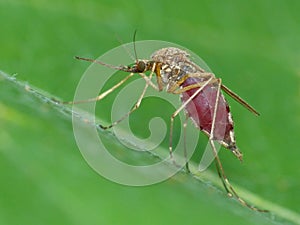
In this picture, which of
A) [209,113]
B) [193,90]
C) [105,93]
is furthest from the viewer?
[193,90]

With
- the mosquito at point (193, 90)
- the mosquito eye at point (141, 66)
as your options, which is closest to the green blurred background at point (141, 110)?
the mosquito at point (193, 90)

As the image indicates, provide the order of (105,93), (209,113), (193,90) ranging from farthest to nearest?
(193,90)
(209,113)
(105,93)

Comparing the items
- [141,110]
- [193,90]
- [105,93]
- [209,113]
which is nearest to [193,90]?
[193,90]

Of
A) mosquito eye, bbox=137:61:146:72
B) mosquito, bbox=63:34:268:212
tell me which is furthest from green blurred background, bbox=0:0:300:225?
mosquito eye, bbox=137:61:146:72

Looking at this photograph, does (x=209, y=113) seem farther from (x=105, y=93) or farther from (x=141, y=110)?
(x=105, y=93)

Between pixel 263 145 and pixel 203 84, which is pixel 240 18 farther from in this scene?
pixel 263 145

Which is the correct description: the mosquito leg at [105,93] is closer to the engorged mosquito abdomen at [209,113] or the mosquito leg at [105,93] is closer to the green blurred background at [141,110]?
the green blurred background at [141,110]
